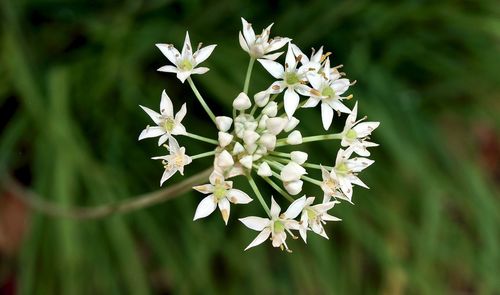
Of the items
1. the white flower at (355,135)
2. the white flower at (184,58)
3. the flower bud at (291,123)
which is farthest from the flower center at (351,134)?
the white flower at (184,58)

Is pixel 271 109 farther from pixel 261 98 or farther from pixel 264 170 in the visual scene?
pixel 264 170

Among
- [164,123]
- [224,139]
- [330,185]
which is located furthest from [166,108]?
[330,185]

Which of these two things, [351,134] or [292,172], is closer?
[292,172]

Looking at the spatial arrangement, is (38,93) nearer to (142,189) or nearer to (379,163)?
(142,189)

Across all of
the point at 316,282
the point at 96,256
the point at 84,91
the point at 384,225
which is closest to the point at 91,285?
the point at 96,256

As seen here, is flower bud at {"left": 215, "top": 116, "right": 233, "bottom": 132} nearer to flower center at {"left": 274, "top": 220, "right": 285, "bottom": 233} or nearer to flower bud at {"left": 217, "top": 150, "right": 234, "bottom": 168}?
flower bud at {"left": 217, "top": 150, "right": 234, "bottom": 168}

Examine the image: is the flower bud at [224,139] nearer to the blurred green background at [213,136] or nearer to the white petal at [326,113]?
the white petal at [326,113]
